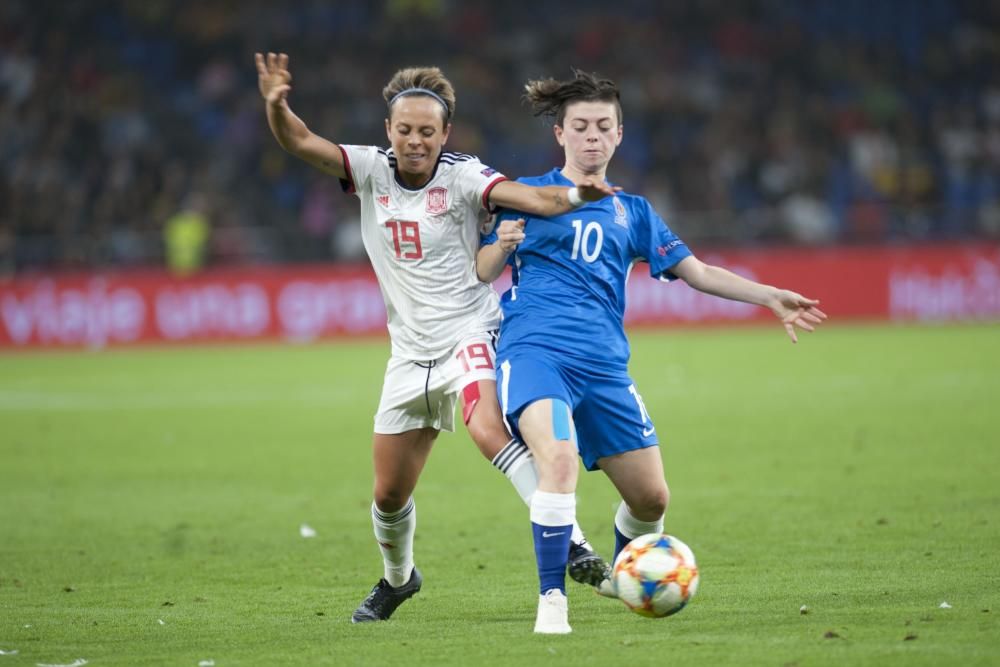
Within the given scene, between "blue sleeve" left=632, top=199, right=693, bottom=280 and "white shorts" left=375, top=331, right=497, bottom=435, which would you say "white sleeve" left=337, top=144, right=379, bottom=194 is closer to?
"white shorts" left=375, top=331, right=497, bottom=435

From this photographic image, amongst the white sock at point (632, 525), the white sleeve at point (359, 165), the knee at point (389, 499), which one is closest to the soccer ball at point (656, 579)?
the white sock at point (632, 525)

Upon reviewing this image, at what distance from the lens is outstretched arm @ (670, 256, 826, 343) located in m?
6.14

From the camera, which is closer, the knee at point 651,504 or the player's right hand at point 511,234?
the player's right hand at point 511,234

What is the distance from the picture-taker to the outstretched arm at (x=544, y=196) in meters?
5.86

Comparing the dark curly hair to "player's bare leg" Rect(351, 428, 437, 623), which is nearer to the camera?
the dark curly hair

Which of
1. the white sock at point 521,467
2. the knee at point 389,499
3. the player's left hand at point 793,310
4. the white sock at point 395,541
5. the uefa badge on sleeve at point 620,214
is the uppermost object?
the uefa badge on sleeve at point 620,214

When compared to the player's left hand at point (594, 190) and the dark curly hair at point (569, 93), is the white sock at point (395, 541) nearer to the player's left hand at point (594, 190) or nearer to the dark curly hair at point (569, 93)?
the player's left hand at point (594, 190)

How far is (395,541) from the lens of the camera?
666cm

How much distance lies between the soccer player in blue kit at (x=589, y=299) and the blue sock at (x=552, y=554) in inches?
8.1

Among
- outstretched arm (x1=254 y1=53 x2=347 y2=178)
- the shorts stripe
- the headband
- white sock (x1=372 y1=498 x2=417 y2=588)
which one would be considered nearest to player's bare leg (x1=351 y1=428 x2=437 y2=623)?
white sock (x1=372 y1=498 x2=417 y2=588)

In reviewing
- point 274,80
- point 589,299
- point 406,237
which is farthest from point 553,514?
point 274,80

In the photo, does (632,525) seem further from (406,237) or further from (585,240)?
(406,237)

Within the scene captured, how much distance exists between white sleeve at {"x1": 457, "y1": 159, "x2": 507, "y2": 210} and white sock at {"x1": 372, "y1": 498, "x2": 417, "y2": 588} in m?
1.44

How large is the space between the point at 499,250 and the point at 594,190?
578 mm
